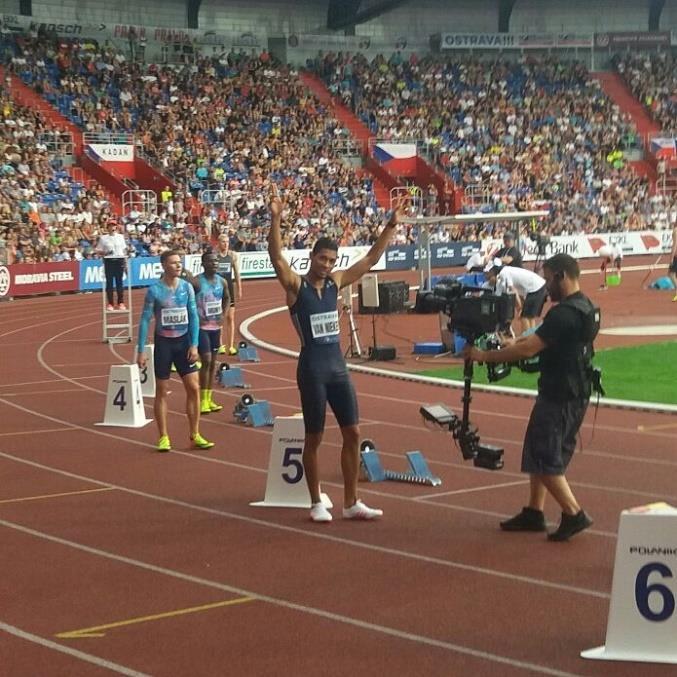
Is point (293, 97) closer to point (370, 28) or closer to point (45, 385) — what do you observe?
point (370, 28)

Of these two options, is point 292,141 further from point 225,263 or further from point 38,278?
point 225,263

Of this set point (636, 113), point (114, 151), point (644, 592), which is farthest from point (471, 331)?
point (636, 113)

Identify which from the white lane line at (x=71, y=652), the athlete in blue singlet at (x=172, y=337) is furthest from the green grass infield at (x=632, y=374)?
the white lane line at (x=71, y=652)

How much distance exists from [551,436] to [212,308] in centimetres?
787

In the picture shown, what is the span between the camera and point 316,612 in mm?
7309

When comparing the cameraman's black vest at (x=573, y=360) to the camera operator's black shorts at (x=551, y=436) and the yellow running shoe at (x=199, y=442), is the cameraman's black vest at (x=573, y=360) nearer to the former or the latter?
the camera operator's black shorts at (x=551, y=436)

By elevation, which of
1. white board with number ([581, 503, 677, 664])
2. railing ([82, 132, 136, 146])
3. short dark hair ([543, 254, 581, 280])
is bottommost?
white board with number ([581, 503, 677, 664])

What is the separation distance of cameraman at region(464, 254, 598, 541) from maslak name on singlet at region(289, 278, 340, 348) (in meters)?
1.32

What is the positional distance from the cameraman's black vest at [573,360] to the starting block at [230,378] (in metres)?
9.68

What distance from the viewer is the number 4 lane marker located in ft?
22.9

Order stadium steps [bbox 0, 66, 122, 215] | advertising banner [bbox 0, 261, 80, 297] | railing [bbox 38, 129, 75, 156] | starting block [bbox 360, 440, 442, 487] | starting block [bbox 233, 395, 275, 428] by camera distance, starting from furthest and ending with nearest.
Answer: stadium steps [bbox 0, 66, 122, 215] → railing [bbox 38, 129, 75, 156] → advertising banner [bbox 0, 261, 80, 297] → starting block [bbox 233, 395, 275, 428] → starting block [bbox 360, 440, 442, 487]

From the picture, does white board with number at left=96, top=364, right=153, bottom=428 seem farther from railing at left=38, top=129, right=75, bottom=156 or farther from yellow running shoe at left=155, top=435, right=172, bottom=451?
railing at left=38, top=129, right=75, bottom=156

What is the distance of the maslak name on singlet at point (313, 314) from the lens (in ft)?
31.1

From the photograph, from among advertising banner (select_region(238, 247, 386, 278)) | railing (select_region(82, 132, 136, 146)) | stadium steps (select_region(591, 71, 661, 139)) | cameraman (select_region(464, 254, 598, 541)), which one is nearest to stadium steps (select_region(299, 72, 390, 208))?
advertising banner (select_region(238, 247, 386, 278))
